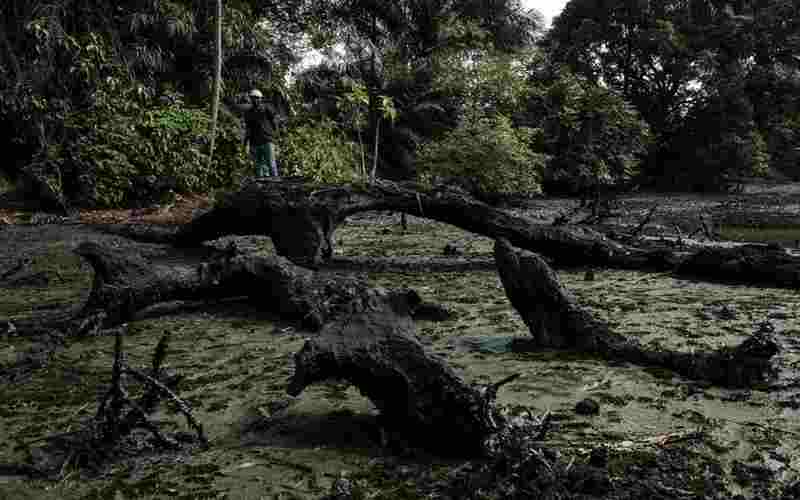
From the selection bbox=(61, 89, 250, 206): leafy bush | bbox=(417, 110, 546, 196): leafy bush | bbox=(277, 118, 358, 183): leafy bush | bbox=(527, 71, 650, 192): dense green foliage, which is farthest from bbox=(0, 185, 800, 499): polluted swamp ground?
bbox=(527, 71, 650, 192): dense green foliage

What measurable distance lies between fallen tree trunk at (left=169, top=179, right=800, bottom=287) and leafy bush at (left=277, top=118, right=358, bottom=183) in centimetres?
717

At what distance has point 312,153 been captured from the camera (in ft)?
49.1

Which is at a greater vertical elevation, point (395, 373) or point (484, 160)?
point (484, 160)

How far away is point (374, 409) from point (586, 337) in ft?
4.44

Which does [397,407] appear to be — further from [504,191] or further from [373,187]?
[504,191]

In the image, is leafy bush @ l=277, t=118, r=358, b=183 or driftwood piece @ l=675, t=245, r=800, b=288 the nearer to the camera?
driftwood piece @ l=675, t=245, r=800, b=288

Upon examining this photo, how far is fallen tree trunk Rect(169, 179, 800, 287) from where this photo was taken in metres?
6.59

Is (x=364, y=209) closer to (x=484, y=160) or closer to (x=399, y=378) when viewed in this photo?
(x=399, y=378)

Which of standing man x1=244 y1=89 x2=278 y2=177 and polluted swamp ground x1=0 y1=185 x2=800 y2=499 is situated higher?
standing man x1=244 y1=89 x2=278 y2=177

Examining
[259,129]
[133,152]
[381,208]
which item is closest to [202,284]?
[381,208]

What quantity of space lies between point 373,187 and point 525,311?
371 centimetres

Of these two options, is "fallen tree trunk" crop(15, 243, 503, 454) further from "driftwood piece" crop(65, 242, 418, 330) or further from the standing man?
the standing man

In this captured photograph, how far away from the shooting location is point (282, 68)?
1778 centimetres

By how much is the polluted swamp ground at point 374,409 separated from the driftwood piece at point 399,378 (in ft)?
0.33
